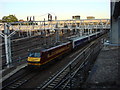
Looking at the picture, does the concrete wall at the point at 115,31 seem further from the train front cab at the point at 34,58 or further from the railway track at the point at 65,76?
the train front cab at the point at 34,58

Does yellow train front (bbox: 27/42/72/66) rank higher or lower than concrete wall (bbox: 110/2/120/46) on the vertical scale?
lower

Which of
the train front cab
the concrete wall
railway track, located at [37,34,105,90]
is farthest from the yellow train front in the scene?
the concrete wall

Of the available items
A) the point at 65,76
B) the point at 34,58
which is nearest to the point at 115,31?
the point at 65,76

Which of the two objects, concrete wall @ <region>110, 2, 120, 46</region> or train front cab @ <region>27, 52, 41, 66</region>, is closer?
train front cab @ <region>27, 52, 41, 66</region>

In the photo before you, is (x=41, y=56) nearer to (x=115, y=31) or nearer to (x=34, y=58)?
(x=34, y=58)

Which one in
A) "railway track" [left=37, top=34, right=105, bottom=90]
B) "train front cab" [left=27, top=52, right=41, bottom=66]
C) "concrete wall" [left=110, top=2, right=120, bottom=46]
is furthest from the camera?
"concrete wall" [left=110, top=2, right=120, bottom=46]

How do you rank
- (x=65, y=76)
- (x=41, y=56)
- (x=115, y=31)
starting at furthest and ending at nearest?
1. (x=115, y=31)
2. (x=41, y=56)
3. (x=65, y=76)

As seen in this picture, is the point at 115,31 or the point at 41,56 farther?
the point at 115,31

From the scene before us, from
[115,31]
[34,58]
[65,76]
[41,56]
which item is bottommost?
[65,76]

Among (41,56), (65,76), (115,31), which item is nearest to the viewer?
(65,76)

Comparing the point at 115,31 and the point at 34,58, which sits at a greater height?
the point at 115,31

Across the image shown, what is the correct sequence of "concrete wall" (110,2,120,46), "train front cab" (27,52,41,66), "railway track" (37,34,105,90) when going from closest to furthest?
Result: "railway track" (37,34,105,90) → "train front cab" (27,52,41,66) → "concrete wall" (110,2,120,46)

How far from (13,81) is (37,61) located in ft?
8.36

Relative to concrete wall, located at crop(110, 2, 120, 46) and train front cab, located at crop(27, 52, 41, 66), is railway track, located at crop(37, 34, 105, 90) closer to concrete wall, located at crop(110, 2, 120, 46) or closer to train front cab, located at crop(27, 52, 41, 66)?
train front cab, located at crop(27, 52, 41, 66)
